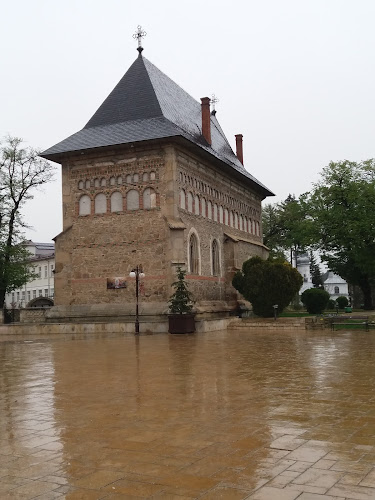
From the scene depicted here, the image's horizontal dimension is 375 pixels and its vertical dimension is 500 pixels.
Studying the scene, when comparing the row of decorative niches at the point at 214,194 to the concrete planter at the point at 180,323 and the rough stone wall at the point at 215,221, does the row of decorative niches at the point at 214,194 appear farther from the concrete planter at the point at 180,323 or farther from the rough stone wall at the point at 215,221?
the concrete planter at the point at 180,323

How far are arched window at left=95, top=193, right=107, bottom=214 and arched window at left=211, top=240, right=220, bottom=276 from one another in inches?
268

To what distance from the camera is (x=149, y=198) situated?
2648 cm

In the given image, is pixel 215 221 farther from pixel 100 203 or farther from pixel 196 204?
pixel 100 203

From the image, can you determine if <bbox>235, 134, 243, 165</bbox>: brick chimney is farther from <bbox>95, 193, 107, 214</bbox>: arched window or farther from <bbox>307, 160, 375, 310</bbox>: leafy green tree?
<bbox>95, 193, 107, 214</bbox>: arched window

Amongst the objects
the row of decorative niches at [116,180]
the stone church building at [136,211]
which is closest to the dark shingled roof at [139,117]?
the stone church building at [136,211]

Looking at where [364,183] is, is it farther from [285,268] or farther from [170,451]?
[170,451]

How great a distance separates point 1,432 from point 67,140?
25.1 m

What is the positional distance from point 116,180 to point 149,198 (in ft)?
7.16

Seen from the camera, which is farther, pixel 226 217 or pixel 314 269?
pixel 314 269

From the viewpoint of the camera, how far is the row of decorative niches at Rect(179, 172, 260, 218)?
1086 inches

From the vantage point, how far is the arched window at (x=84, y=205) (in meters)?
27.8

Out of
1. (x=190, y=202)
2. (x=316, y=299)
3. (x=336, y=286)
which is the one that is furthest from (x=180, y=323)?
(x=336, y=286)

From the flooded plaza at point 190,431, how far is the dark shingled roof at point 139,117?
57.2 feet

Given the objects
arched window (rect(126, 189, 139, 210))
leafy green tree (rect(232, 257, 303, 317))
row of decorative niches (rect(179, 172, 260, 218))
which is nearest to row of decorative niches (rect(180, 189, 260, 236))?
row of decorative niches (rect(179, 172, 260, 218))
